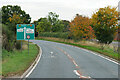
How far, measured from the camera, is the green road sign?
2214 centimetres

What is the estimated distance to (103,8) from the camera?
34.7 m

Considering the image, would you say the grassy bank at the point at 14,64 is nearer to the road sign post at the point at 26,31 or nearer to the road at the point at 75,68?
the road at the point at 75,68

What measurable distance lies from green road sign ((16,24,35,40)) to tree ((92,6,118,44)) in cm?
1548

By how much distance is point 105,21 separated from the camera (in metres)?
34.4

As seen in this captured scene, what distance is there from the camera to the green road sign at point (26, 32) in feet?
72.6

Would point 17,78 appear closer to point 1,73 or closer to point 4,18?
Answer: point 1,73

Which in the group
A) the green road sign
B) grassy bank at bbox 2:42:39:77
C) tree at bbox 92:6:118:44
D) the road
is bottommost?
the road

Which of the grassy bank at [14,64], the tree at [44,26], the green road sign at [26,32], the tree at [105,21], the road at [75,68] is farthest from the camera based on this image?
the tree at [44,26]

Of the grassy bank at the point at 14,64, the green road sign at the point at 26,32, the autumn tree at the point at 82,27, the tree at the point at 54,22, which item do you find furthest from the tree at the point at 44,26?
the grassy bank at the point at 14,64

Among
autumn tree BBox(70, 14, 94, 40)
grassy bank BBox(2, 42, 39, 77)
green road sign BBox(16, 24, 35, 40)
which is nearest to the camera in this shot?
grassy bank BBox(2, 42, 39, 77)

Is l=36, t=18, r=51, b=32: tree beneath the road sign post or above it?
above

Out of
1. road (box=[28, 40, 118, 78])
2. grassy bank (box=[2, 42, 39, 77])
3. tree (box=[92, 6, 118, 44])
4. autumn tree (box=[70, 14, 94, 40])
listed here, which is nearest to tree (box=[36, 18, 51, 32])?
autumn tree (box=[70, 14, 94, 40])

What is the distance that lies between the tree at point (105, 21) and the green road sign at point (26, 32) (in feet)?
50.8

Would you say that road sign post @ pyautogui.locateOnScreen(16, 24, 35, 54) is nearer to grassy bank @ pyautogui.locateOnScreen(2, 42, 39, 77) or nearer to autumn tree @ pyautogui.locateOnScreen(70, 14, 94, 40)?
grassy bank @ pyautogui.locateOnScreen(2, 42, 39, 77)
